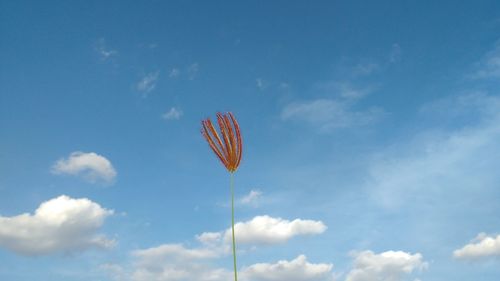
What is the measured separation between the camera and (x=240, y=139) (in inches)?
549

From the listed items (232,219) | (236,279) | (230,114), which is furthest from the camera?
(230,114)

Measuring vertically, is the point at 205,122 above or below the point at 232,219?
above

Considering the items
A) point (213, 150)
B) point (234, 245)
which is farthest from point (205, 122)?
point (234, 245)

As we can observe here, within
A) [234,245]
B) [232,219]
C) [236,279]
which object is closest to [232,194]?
[232,219]

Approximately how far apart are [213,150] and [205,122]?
102cm

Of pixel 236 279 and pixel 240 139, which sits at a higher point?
pixel 240 139

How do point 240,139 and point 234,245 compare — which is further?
point 240,139

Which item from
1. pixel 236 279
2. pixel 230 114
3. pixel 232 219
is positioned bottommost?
pixel 236 279

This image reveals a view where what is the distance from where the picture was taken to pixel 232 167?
14031mm

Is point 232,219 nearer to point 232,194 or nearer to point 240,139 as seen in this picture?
point 232,194

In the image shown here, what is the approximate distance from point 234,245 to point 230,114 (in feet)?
14.0

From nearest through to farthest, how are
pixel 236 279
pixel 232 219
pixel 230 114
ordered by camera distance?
pixel 236 279 → pixel 232 219 → pixel 230 114

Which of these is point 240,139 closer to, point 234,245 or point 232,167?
point 232,167

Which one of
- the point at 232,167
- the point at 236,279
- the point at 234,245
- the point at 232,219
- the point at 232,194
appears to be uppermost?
the point at 232,167
